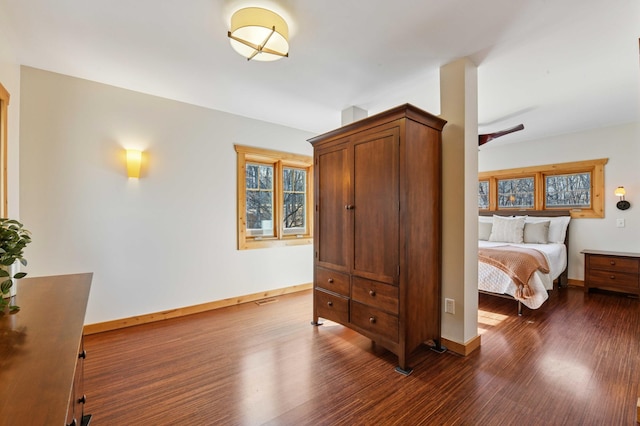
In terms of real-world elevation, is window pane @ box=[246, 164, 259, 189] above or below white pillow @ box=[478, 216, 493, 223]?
above

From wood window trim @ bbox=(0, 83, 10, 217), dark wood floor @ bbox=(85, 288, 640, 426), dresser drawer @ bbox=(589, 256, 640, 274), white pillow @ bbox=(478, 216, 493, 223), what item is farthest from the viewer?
white pillow @ bbox=(478, 216, 493, 223)

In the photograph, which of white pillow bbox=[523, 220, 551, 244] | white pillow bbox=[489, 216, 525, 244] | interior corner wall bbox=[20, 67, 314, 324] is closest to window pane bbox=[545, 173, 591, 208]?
white pillow bbox=[523, 220, 551, 244]

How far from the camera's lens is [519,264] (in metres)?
3.25

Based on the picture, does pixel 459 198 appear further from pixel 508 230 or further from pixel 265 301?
pixel 508 230

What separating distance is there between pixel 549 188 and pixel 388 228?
4441 millimetres

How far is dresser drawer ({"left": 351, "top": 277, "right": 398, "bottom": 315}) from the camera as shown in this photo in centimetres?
223

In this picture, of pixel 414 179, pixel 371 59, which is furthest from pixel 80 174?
pixel 414 179

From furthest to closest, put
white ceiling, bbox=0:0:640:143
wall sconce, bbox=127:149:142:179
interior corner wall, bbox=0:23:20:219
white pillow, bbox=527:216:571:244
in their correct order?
1. white pillow, bbox=527:216:571:244
2. wall sconce, bbox=127:149:142:179
3. interior corner wall, bbox=0:23:20:219
4. white ceiling, bbox=0:0:640:143

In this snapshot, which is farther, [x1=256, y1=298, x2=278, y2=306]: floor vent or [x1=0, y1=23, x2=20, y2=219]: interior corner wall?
[x1=256, y1=298, x2=278, y2=306]: floor vent

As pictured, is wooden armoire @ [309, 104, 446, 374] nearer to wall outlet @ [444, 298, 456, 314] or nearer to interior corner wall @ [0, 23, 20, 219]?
wall outlet @ [444, 298, 456, 314]

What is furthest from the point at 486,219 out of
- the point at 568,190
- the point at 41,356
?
the point at 41,356

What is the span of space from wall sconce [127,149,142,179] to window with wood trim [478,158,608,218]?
581 cm

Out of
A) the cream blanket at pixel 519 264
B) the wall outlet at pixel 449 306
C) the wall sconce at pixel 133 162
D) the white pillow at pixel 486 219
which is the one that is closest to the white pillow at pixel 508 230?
the white pillow at pixel 486 219

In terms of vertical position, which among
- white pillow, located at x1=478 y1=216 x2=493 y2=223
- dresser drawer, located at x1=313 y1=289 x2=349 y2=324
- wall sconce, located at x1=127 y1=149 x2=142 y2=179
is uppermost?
wall sconce, located at x1=127 y1=149 x2=142 y2=179
